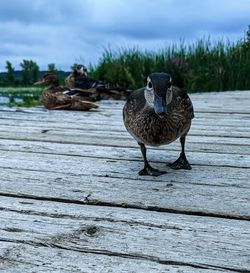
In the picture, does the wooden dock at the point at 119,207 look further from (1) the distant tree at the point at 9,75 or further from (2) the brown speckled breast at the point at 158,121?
(1) the distant tree at the point at 9,75

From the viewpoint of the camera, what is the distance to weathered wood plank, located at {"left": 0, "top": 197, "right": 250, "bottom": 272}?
1752 millimetres

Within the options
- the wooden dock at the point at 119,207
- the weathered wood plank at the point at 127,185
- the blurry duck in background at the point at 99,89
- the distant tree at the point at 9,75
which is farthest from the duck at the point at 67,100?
the distant tree at the point at 9,75

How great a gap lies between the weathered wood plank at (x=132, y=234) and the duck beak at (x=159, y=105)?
0.62 m

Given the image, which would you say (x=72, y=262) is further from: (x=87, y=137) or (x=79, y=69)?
(x=79, y=69)

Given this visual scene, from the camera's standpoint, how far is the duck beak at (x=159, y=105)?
2.63m

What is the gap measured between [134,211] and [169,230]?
0.30 meters

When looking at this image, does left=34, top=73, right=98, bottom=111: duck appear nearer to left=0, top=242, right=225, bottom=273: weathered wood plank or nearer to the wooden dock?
the wooden dock

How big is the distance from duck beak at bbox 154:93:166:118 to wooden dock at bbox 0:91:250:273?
0.41 meters

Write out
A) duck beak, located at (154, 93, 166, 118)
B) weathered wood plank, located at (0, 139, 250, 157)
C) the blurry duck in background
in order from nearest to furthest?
duck beak, located at (154, 93, 166, 118) < weathered wood plank, located at (0, 139, 250, 157) < the blurry duck in background

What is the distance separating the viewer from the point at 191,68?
425 inches

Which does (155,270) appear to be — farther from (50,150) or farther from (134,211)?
(50,150)

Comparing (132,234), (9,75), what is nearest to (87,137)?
(132,234)

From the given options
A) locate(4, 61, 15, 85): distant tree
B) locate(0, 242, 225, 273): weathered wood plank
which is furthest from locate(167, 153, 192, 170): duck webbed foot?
locate(4, 61, 15, 85): distant tree

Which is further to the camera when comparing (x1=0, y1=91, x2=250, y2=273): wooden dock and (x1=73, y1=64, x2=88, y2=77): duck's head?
(x1=73, y1=64, x2=88, y2=77): duck's head
